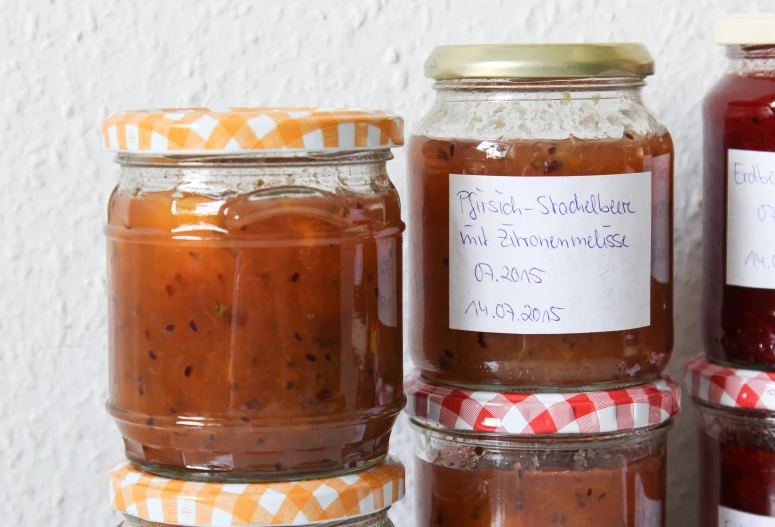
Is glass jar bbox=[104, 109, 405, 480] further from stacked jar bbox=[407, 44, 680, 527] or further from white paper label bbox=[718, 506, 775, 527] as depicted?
white paper label bbox=[718, 506, 775, 527]

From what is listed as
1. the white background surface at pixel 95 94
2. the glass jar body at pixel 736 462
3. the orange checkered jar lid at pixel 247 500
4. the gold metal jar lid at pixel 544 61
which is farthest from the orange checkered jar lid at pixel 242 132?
the glass jar body at pixel 736 462

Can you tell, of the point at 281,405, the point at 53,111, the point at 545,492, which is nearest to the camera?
the point at 281,405

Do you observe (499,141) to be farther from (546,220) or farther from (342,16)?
(342,16)

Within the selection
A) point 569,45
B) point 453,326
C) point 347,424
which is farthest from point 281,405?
point 569,45

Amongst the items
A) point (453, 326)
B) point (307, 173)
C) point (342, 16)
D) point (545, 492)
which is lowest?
point (545, 492)

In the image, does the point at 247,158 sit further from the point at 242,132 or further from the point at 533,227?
the point at 533,227

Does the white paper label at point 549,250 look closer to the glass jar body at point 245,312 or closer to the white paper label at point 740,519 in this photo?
the glass jar body at point 245,312
